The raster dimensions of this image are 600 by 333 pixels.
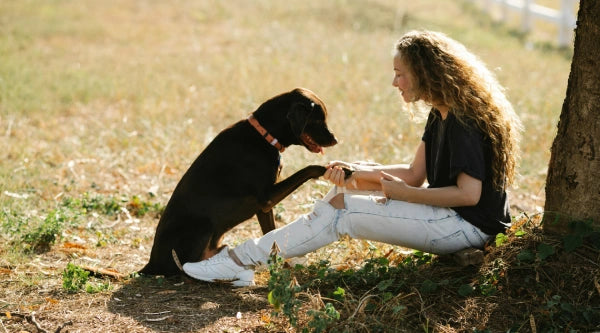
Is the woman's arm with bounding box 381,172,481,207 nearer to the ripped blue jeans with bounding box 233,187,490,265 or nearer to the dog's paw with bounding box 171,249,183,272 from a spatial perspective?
the ripped blue jeans with bounding box 233,187,490,265

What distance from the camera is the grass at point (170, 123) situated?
4070 mm

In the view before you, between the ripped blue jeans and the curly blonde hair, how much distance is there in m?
0.33

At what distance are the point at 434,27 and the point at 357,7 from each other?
2.07 metres

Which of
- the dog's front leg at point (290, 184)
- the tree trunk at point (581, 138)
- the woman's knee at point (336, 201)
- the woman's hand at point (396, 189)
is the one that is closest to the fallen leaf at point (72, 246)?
the dog's front leg at point (290, 184)

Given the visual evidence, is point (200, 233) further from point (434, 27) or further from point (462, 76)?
point (434, 27)

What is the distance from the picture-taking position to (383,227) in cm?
407

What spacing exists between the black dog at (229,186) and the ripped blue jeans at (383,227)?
0.56 m

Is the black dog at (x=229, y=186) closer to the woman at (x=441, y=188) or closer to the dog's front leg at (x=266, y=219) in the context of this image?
the dog's front leg at (x=266, y=219)

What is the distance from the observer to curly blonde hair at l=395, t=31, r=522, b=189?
13.2 feet

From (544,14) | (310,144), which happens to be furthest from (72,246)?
(544,14)

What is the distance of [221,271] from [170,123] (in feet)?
14.5

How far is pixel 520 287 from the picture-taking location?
3.84 m

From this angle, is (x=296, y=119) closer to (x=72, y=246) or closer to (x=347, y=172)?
(x=347, y=172)

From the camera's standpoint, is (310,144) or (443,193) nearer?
(443,193)
